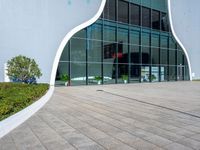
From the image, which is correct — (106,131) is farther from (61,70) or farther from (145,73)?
(145,73)

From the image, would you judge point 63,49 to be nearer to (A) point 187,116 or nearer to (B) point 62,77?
(B) point 62,77

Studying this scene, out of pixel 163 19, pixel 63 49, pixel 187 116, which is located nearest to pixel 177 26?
pixel 163 19

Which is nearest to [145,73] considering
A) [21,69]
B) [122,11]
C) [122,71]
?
[122,71]

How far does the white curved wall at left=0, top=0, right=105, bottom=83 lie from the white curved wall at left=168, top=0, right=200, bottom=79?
16.6m

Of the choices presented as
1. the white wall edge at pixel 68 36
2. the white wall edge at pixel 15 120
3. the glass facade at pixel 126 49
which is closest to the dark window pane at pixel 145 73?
the glass facade at pixel 126 49

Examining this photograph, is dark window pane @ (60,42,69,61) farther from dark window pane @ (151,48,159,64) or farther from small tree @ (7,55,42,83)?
dark window pane @ (151,48,159,64)

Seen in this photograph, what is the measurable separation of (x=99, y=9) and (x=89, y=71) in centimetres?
710

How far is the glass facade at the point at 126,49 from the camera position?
22.1m

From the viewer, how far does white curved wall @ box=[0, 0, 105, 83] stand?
16844 millimetres

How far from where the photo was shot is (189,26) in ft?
112

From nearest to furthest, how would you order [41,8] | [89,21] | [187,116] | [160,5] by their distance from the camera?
1. [187,116]
2. [41,8]
3. [89,21]
4. [160,5]

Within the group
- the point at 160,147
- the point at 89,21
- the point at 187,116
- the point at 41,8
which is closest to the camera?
the point at 160,147

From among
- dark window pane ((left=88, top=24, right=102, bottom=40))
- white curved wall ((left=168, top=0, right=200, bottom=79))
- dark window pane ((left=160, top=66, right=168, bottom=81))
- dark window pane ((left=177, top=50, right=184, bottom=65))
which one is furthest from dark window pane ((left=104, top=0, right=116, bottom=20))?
dark window pane ((left=177, top=50, right=184, bottom=65))

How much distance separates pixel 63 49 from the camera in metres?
20.5
